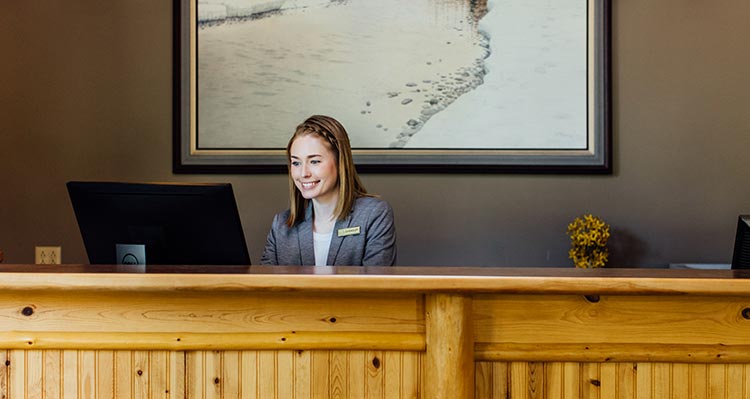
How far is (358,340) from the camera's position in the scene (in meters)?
1.22

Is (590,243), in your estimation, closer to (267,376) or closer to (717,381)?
(717,381)

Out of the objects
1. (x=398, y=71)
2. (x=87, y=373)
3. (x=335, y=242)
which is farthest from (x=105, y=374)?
(x=398, y=71)

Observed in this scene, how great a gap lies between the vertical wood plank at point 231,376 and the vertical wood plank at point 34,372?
0.36 m

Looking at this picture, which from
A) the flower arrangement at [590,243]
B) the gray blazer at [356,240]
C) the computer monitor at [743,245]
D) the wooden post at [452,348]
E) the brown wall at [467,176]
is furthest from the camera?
the brown wall at [467,176]

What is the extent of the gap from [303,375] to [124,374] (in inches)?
13.7

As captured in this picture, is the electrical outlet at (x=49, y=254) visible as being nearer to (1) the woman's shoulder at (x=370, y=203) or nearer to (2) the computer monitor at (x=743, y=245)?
(1) the woman's shoulder at (x=370, y=203)

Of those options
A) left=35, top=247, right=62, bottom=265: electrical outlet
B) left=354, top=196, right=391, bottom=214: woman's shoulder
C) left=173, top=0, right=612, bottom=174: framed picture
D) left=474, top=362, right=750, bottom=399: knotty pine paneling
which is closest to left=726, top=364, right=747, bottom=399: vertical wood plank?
left=474, top=362, right=750, bottom=399: knotty pine paneling

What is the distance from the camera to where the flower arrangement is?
2443mm

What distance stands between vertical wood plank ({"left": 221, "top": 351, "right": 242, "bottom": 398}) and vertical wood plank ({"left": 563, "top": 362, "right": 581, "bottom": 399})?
0.62 m

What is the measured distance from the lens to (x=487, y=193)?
2.62 metres

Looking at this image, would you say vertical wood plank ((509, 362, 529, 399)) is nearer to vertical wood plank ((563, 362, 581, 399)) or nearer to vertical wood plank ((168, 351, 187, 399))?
vertical wood plank ((563, 362, 581, 399))

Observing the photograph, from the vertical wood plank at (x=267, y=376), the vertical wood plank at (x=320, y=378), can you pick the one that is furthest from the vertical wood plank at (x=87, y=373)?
the vertical wood plank at (x=320, y=378)

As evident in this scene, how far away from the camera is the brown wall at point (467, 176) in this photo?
2.59m

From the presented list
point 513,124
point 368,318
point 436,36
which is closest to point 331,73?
point 436,36
